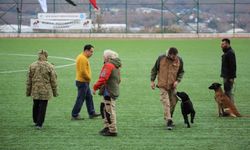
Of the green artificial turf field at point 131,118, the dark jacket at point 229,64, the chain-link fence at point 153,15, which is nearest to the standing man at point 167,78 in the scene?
the green artificial turf field at point 131,118

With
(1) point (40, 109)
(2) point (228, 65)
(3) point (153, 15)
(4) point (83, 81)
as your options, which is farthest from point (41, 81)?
(3) point (153, 15)

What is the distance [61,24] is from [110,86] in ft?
120

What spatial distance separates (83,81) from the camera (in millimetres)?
14711

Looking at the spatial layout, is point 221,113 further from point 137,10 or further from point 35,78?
point 137,10

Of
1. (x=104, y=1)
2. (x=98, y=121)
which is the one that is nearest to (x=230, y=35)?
(x=104, y=1)

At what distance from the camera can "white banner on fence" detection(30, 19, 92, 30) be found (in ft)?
159

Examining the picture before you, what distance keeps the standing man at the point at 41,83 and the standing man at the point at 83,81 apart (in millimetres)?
1231

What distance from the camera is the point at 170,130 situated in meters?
13.4

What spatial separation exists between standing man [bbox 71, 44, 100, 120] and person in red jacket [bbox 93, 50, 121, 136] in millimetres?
1879

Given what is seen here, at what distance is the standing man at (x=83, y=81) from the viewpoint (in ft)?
47.8

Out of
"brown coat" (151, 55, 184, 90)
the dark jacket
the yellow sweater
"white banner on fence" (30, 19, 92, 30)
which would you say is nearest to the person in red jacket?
"brown coat" (151, 55, 184, 90)

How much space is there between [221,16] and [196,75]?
38845 millimetres

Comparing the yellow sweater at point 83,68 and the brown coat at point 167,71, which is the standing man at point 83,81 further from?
the brown coat at point 167,71

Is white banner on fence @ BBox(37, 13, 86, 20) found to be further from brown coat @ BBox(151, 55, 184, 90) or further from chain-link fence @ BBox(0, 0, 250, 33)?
brown coat @ BBox(151, 55, 184, 90)
